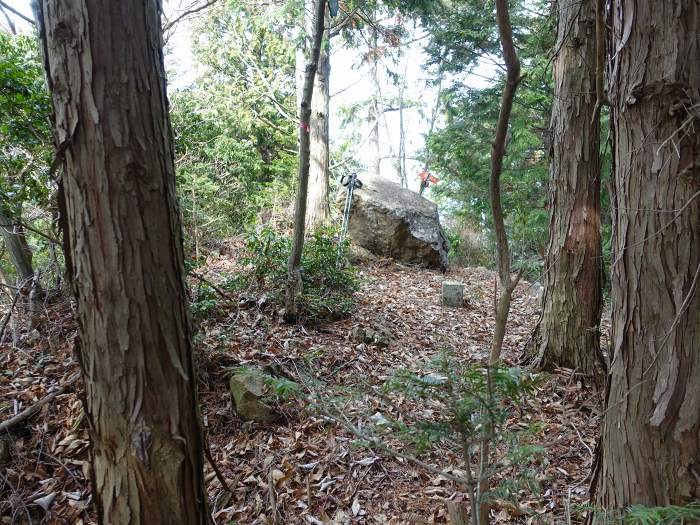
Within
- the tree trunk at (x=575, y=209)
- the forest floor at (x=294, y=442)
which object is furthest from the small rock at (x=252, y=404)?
the tree trunk at (x=575, y=209)

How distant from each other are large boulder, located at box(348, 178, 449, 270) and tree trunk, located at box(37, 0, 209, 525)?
732 centimetres

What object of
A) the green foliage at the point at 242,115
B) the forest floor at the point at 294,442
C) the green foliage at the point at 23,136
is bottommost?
the forest floor at the point at 294,442

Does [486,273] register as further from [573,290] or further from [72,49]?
[72,49]

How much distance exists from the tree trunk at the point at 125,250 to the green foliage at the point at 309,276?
325 cm

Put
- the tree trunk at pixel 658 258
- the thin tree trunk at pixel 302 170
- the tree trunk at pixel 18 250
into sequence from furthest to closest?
the tree trunk at pixel 18 250 → the thin tree trunk at pixel 302 170 → the tree trunk at pixel 658 258

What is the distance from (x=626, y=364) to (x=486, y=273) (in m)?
7.70

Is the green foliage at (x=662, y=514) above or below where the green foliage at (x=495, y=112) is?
below

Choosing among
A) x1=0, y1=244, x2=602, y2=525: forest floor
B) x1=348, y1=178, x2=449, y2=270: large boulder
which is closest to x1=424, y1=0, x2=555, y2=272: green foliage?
x1=348, y1=178, x2=449, y2=270: large boulder

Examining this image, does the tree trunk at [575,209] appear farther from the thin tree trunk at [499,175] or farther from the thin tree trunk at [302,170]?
the thin tree trunk at [499,175]

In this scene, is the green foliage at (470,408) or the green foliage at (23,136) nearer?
the green foliage at (470,408)

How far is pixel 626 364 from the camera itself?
5.91 ft

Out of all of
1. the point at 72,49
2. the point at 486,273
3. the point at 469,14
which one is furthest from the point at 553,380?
the point at 469,14

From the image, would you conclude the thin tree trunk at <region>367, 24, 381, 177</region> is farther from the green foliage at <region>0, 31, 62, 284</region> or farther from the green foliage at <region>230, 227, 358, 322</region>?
the green foliage at <region>0, 31, 62, 284</region>

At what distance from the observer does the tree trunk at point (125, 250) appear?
1.48 m
